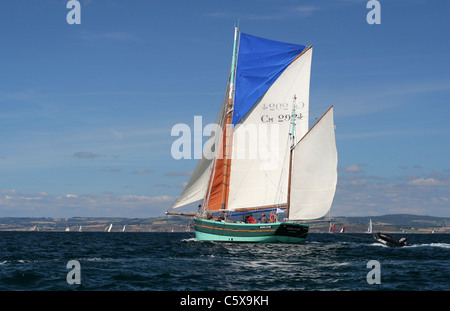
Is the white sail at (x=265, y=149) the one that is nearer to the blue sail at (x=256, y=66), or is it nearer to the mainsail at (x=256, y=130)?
the mainsail at (x=256, y=130)

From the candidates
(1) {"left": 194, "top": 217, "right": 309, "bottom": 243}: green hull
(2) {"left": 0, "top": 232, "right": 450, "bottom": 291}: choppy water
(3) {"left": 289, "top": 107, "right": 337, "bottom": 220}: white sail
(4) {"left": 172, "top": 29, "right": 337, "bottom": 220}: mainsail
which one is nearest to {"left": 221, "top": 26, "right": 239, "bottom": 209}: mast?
(4) {"left": 172, "top": 29, "right": 337, "bottom": 220}: mainsail

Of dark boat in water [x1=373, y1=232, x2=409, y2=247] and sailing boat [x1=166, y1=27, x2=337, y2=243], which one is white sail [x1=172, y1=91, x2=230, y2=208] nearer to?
sailing boat [x1=166, y1=27, x2=337, y2=243]

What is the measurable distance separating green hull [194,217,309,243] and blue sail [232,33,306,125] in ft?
51.8

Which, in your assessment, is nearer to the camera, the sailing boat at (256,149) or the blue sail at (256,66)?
the sailing boat at (256,149)

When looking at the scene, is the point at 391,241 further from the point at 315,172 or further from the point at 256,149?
the point at 256,149

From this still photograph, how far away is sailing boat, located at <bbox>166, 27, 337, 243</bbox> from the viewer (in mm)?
70750

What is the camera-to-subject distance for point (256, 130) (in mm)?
75062

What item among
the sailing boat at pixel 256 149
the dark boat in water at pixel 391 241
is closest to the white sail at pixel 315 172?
the sailing boat at pixel 256 149

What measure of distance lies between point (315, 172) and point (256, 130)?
1290cm

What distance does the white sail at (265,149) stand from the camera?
7400cm

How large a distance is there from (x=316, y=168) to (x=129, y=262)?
30655 mm

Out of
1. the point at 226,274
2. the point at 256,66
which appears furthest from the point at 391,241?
the point at 226,274
